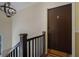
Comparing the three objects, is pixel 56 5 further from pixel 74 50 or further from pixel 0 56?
pixel 0 56

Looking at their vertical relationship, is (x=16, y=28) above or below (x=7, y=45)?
above

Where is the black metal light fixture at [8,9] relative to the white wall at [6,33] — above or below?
above

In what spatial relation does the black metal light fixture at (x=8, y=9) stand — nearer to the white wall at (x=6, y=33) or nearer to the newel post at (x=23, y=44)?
the white wall at (x=6, y=33)

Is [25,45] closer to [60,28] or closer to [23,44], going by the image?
[23,44]

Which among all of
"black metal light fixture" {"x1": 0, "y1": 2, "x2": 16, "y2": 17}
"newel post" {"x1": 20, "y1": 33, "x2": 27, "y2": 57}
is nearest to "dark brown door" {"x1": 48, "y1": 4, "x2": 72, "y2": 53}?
"newel post" {"x1": 20, "y1": 33, "x2": 27, "y2": 57}

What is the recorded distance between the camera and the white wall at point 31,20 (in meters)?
1.38

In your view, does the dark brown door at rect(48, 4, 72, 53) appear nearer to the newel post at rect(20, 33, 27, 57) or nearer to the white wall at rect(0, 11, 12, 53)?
the newel post at rect(20, 33, 27, 57)

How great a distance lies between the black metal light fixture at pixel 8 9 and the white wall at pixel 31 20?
0.21 feet

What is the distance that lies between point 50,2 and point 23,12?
0.39m

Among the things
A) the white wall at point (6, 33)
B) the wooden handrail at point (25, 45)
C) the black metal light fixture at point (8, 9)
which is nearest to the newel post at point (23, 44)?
the wooden handrail at point (25, 45)

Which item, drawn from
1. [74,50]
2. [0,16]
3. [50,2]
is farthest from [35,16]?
[74,50]

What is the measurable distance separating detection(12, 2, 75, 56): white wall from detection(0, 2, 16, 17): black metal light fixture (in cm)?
6

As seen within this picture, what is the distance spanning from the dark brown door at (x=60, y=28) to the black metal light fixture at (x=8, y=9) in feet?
1.64

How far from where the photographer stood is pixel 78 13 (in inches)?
53.1
